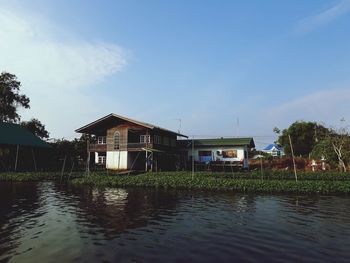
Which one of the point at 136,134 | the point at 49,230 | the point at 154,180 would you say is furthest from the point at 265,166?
the point at 49,230

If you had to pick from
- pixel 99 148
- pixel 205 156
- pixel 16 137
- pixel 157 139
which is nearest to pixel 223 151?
pixel 205 156

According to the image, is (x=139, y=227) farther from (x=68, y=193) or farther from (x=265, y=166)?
(x=265, y=166)

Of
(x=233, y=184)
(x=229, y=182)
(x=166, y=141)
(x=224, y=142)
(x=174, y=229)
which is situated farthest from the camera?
(x=166, y=141)

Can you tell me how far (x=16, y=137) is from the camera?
3906 centimetres

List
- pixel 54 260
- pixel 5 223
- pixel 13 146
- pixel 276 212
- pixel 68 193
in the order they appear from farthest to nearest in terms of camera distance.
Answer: pixel 13 146, pixel 68 193, pixel 276 212, pixel 5 223, pixel 54 260

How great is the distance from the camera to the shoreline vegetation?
70.6 ft

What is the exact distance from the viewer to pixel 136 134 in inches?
A: 1613

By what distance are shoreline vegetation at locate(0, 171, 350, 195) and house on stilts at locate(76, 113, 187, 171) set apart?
855cm

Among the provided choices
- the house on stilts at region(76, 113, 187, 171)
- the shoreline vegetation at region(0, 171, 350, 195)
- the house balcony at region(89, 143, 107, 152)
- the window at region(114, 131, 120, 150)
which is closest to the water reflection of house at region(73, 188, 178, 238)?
the shoreline vegetation at region(0, 171, 350, 195)

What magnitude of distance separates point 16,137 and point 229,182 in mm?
28595

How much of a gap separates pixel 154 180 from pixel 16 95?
34568 millimetres

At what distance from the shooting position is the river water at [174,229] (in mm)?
8531

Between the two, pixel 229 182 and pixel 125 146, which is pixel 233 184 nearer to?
pixel 229 182

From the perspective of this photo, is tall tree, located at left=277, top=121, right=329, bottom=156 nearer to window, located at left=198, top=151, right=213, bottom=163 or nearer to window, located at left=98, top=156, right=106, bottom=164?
window, located at left=198, top=151, right=213, bottom=163
